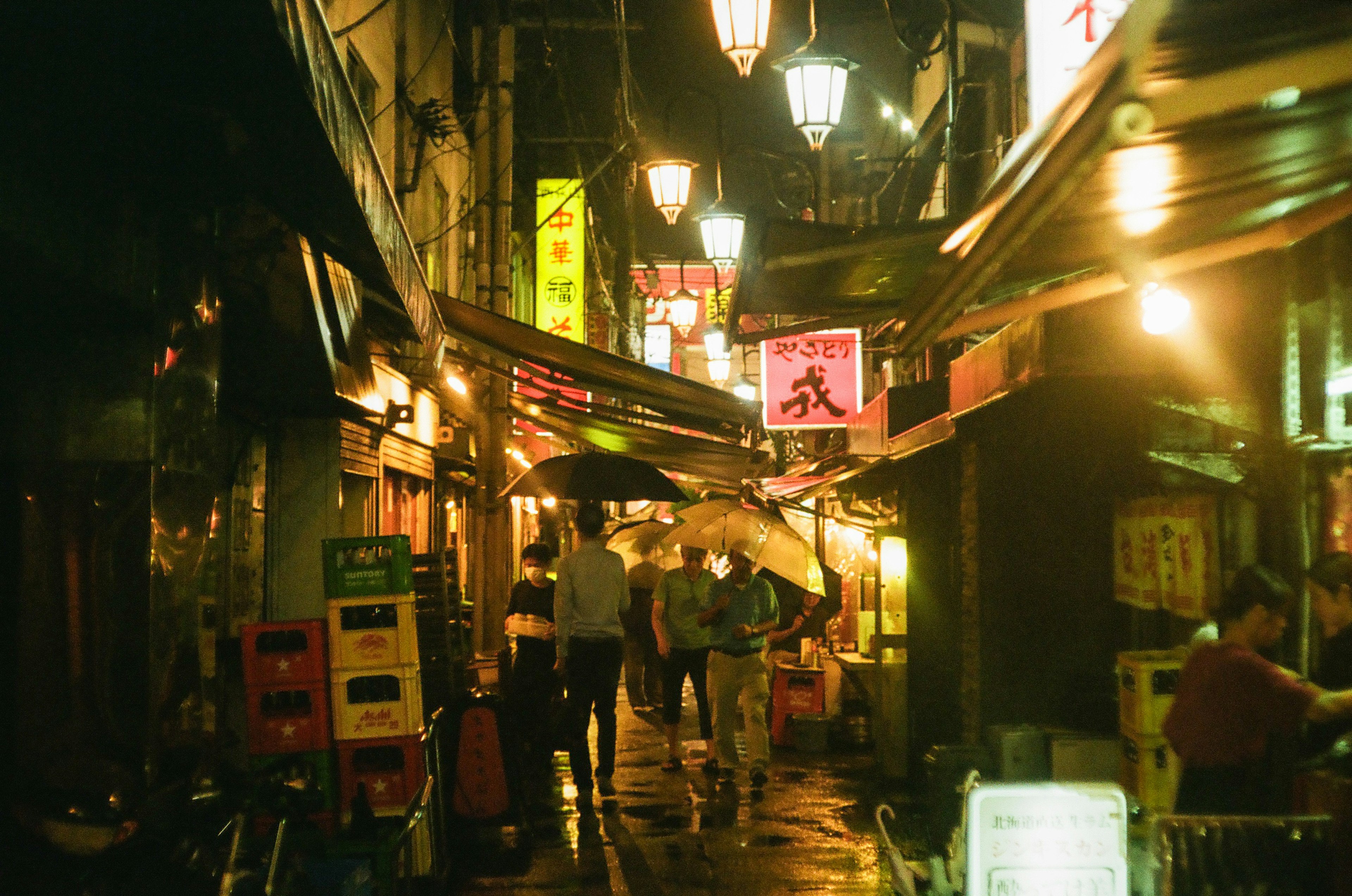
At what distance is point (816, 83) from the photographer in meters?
12.4

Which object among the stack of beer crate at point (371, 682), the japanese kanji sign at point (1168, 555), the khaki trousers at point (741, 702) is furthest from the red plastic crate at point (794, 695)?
the stack of beer crate at point (371, 682)

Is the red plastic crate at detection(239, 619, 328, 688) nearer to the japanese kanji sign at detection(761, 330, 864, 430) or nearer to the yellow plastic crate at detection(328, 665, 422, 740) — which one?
the yellow plastic crate at detection(328, 665, 422, 740)

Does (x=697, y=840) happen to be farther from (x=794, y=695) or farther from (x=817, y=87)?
(x=817, y=87)

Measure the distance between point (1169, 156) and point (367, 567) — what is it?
16.6 feet

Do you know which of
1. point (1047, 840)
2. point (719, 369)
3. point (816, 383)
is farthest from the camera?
point (719, 369)

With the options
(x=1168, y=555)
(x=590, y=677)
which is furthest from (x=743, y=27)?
(x=590, y=677)

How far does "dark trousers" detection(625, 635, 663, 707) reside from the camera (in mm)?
17703

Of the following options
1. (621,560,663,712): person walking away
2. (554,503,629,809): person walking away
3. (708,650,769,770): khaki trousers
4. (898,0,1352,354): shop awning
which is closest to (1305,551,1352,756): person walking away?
(898,0,1352,354): shop awning

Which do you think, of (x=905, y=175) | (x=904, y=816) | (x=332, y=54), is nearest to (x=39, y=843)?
(x=332, y=54)

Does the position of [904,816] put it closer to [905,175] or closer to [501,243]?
[501,243]

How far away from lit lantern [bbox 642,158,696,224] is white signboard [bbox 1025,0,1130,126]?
8.45 meters

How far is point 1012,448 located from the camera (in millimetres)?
9859

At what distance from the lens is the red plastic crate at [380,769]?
714cm

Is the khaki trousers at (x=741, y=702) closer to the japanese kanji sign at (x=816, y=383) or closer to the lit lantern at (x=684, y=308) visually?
the japanese kanji sign at (x=816, y=383)
